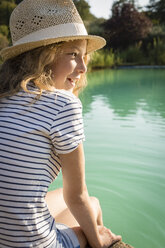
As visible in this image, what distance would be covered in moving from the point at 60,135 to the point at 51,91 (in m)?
0.18

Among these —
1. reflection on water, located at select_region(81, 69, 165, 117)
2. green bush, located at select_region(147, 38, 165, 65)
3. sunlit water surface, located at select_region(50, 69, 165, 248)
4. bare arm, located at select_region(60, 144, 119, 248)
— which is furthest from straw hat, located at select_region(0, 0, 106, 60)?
green bush, located at select_region(147, 38, 165, 65)

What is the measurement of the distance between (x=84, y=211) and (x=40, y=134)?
353 millimetres

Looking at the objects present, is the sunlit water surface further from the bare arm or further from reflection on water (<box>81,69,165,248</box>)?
the bare arm

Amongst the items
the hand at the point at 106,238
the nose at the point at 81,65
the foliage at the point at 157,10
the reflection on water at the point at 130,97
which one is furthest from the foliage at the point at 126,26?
the hand at the point at 106,238

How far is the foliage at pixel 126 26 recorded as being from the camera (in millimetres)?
19172

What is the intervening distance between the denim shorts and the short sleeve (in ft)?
1.15

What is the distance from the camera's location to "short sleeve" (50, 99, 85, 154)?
0.95 m

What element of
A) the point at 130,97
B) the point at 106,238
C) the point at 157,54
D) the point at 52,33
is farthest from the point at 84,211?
the point at 157,54

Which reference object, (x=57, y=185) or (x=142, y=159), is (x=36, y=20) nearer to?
(x=57, y=185)

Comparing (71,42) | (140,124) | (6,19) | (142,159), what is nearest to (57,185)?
(142,159)

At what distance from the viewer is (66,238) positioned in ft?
3.68

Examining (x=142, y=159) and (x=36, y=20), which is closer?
(x=36, y=20)

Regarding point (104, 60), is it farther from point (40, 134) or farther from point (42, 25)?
point (40, 134)

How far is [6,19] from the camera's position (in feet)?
69.9
